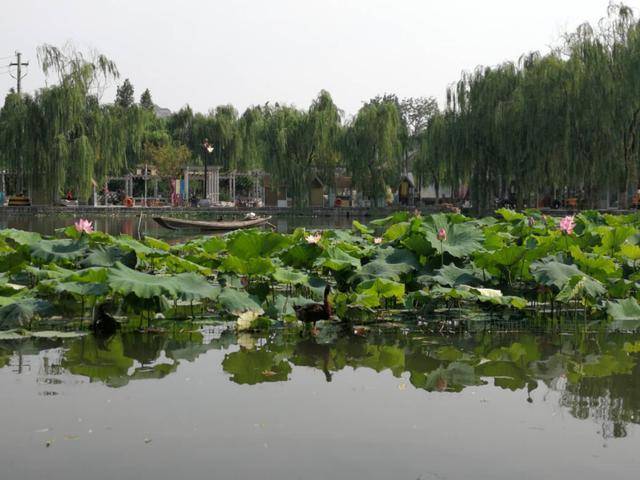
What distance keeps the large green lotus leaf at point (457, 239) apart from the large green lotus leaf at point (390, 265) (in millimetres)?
235

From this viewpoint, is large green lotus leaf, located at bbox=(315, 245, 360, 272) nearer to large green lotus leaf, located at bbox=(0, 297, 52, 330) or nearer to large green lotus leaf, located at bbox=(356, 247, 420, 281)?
large green lotus leaf, located at bbox=(356, 247, 420, 281)

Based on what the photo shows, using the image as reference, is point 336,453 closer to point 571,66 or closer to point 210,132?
point 571,66

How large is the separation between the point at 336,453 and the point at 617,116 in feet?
69.5

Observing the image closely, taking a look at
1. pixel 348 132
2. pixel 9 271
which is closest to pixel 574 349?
pixel 9 271

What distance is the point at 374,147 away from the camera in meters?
33.1

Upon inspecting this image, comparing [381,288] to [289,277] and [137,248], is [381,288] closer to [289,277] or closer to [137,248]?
[289,277]

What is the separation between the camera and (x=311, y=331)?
5.51 metres

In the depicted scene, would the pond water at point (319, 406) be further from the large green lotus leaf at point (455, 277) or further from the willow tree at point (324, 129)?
the willow tree at point (324, 129)

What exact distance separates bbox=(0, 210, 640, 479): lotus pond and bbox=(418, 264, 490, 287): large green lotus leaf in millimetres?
21

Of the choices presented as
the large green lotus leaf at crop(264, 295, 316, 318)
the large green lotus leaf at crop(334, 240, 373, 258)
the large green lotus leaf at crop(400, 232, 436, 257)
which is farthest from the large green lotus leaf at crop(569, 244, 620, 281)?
the large green lotus leaf at crop(264, 295, 316, 318)

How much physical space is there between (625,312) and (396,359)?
1.94 m

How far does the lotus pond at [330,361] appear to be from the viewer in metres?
3.19

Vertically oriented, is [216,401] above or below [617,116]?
below

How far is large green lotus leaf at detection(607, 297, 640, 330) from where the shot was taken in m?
5.79
